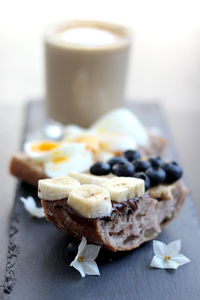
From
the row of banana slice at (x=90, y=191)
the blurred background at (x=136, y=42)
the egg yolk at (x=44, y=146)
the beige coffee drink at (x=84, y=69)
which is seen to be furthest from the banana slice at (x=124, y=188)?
the blurred background at (x=136, y=42)

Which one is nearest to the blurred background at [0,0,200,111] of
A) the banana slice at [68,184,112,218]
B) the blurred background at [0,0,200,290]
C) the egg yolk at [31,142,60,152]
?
the blurred background at [0,0,200,290]

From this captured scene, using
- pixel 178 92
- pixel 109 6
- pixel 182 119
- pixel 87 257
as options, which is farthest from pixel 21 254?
pixel 109 6

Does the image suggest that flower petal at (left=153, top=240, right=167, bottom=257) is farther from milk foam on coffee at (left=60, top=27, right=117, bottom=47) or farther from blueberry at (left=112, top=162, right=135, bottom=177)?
milk foam on coffee at (left=60, top=27, right=117, bottom=47)

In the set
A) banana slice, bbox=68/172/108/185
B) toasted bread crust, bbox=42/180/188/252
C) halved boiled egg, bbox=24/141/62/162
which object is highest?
banana slice, bbox=68/172/108/185

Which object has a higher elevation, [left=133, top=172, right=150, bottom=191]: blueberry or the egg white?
[left=133, top=172, right=150, bottom=191]: blueberry

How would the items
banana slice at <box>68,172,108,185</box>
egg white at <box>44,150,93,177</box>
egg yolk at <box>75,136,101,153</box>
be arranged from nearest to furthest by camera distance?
1. banana slice at <box>68,172,108,185</box>
2. egg white at <box>44,150,93,177</box>
3. egg yolk at <box>75,136,101,153</box>

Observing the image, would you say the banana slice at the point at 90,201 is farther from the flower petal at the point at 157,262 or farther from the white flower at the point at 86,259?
the flower petal at the point at 157,262

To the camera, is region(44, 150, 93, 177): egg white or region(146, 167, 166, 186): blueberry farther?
region(44, 150, 93, 177): egg white
